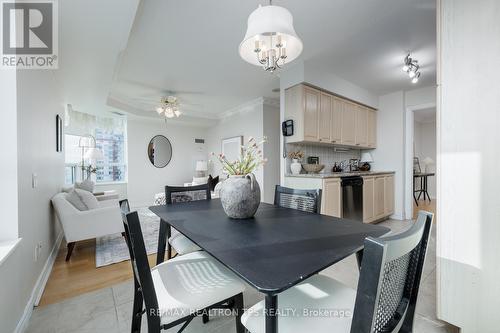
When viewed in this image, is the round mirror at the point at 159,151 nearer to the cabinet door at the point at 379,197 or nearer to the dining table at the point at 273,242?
the dining table at the point at 273,242

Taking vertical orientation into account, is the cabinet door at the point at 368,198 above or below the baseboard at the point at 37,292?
above

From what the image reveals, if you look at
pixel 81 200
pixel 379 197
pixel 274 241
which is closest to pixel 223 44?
pixel 274 241

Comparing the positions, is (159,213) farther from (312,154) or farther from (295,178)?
(312,154)

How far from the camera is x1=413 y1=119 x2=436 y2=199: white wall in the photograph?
6.83m

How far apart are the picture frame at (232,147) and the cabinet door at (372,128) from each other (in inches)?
113

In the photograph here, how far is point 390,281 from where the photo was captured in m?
0.64

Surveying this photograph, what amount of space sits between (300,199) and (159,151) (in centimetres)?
555

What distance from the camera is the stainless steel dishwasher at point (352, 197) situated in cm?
328

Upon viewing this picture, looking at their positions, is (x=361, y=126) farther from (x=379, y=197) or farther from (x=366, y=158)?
(x=379, y=197)

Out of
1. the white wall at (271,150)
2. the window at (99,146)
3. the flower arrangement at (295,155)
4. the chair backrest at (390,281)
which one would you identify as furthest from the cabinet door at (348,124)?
the window at (99,146)

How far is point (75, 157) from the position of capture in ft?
17.3

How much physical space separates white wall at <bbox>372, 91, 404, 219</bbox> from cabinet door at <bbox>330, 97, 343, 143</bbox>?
1.41 meters

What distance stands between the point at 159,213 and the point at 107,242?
2.28m

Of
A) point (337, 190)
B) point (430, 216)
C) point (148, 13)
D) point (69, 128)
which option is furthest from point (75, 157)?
point (430, 216)
